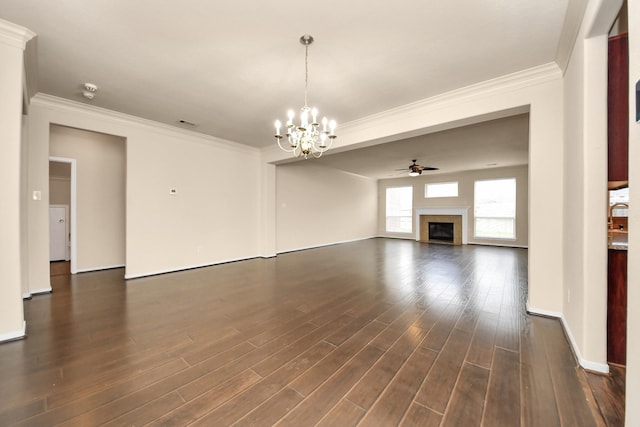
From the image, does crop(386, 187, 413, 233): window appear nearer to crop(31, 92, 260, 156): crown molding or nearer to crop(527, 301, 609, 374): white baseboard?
crop(31, 92, 260, 156): crown molding

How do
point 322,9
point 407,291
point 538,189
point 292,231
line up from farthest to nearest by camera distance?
point 292,231, point 407,291, point 538,189, point 322,9

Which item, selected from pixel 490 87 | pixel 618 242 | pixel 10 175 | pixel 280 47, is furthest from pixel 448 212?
pixel 10 175

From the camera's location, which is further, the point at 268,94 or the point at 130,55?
the point at 268,94

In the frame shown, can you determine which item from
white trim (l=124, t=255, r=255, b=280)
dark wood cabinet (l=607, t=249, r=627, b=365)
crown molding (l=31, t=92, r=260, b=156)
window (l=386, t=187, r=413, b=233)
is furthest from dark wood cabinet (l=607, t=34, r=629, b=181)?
window (l=386, t=187, r=413, b=233)

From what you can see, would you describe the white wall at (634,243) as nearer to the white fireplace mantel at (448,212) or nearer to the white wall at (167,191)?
the white wall at (167,191)

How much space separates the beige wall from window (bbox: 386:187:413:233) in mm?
196

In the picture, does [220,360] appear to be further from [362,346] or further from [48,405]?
[362,346]

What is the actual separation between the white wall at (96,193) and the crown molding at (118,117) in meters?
0.97

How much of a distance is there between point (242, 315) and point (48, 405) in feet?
4.87

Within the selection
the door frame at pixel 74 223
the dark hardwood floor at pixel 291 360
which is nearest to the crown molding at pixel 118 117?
the door frame at pixel 74 223

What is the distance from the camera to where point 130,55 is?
2514mm

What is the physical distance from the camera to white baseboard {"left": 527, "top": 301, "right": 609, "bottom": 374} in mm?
1760

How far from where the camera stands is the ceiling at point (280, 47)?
1.94m

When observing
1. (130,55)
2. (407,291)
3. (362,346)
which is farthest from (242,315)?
(130,55)
